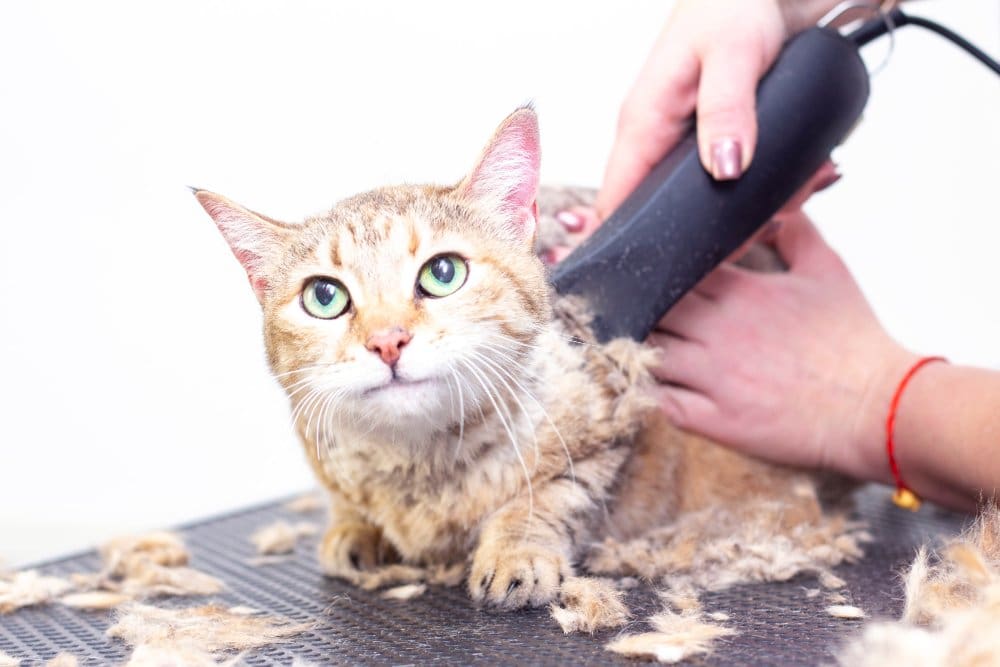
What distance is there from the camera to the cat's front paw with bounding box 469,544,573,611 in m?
0.99

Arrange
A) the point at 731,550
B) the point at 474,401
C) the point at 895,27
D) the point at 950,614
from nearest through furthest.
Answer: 1. the point at 950,614
2. the point at 474,401
3. the point at 731,550
4. the point at 895,27

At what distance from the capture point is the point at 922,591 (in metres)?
0.87

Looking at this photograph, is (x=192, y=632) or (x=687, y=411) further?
(x=687, y=411)

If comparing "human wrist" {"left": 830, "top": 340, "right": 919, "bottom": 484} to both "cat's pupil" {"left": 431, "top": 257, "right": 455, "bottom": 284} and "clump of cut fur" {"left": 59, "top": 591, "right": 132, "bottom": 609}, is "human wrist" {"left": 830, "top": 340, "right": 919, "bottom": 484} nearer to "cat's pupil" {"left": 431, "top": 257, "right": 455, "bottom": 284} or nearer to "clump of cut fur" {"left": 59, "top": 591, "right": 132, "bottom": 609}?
"cat's pupil" {"left": 431, "top": 257, "right": 455, "bottom": 284}

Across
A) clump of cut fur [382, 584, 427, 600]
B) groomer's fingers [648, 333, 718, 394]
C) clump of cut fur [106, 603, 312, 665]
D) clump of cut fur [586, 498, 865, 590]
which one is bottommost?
clump of cut fur [586, 498, 865, 590]

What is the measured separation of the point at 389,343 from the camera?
2.99ft

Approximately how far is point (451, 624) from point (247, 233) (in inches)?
19.4

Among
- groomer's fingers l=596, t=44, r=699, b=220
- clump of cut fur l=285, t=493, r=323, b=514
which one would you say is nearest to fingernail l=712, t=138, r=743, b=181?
groomer's fingers l=596, t=44, r=699, b=220

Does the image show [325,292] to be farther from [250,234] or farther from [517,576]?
[517,576]

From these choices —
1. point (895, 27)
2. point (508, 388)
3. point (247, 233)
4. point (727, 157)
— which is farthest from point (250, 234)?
point (895, 27)

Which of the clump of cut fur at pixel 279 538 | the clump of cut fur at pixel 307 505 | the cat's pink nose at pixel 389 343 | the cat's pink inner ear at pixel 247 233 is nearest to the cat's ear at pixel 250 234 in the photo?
the cat's pink inner ear at pixel 247 233

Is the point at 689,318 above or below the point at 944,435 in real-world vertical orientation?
above

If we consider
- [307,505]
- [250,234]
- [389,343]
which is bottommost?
[307,505]

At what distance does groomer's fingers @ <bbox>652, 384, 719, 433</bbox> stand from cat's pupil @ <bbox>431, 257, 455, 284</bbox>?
453 millimetres
